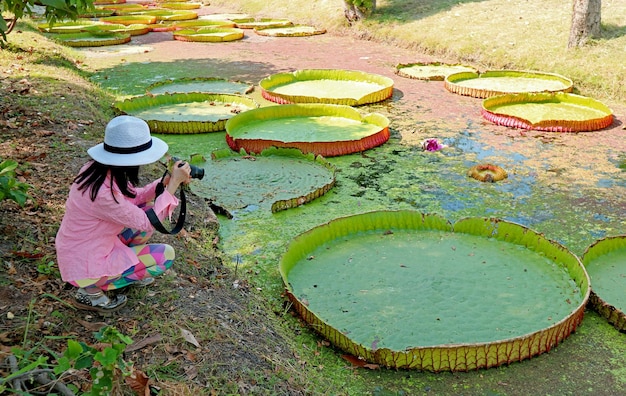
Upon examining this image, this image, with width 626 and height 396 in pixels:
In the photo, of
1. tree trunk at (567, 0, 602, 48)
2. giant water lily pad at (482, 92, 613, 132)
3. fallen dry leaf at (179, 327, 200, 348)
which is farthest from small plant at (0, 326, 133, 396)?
tree trunk at (567, 0, 602, 48)

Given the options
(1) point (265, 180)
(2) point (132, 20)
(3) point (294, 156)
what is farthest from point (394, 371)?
(2) point (132, 20)

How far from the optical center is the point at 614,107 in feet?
25.0

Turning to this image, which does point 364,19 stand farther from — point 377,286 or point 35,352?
point 35,352

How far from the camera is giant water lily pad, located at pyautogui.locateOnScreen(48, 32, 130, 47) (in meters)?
12.7

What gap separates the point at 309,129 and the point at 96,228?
4302mm

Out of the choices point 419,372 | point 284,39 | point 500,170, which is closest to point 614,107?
point 500,170

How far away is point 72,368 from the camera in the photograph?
89.4 inches

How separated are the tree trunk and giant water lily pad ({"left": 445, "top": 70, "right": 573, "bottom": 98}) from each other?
855 millimetres

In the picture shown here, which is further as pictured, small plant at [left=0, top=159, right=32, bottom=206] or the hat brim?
small plant at [left=0, top=159, right=32, bottom=206]

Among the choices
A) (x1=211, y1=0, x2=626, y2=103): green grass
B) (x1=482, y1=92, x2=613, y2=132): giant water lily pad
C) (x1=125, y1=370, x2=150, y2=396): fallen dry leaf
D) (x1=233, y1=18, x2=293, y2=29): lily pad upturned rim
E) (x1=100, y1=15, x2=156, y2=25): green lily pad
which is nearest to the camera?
(x1=125, y1=370, x2=150, y2=396): fallen dry leaf

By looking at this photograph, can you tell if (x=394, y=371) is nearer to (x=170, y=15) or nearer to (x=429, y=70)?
(x=429, y=70)

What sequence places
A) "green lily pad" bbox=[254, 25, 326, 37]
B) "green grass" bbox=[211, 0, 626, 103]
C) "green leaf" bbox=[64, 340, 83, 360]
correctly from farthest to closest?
"green lily pad" bbox=[254, 25, 326, 37]
"green grass" bbox=[211, 0, 626, 103]
"green leaf" bbox=[64, 340, 83, 360]

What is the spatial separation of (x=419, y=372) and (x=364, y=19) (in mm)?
11614

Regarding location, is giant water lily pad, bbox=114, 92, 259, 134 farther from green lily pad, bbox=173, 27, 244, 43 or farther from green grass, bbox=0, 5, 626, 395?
green lily pad, bbox=173, 27, 244, 43
